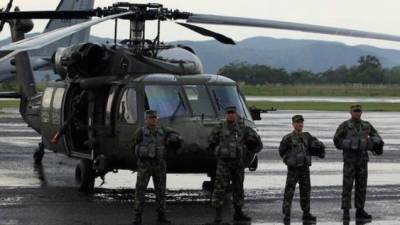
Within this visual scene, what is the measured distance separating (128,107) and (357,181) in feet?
13.0

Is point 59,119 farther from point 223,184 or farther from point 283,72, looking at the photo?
point 283,72

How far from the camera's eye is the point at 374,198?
561 inches

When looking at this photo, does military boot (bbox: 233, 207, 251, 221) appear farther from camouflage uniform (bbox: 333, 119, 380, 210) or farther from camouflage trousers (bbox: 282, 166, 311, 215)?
camouflage uniform (bbox: 333, 119, 380, 210)

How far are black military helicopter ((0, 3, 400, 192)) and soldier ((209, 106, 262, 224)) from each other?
0.77 metres

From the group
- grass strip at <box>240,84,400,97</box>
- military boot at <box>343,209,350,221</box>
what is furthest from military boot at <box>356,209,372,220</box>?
grass strip at <box>240,84,400,97</box>

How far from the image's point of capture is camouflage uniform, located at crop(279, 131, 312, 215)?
464 inches

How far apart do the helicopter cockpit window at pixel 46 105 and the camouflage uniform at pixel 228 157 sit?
18.7ft

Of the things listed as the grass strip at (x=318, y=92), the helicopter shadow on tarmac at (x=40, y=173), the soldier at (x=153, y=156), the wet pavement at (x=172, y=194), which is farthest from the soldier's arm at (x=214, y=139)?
the grass strip at (x=318, y=92)

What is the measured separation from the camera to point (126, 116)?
1411cm

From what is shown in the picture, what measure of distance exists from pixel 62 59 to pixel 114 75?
1266mm

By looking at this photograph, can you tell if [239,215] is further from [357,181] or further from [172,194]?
[172,194]

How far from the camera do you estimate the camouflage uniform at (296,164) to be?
1180cm

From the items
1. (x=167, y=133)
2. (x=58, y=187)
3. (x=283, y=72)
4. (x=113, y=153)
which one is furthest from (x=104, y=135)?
(x=283, y=72)

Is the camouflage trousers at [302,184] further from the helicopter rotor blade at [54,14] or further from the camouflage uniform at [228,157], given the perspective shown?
the helicopter rotor blade at [54,14]
